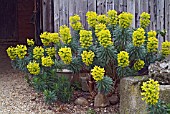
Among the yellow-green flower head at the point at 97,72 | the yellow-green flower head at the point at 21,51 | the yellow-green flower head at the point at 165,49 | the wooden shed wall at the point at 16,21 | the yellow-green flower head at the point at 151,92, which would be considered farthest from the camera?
the wooden shed wall at the point at 16,21

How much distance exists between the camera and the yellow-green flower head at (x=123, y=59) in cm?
492

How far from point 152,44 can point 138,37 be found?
269mm

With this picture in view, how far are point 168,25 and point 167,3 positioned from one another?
1.18 ft

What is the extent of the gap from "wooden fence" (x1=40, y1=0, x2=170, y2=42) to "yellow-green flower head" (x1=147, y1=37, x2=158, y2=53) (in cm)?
96

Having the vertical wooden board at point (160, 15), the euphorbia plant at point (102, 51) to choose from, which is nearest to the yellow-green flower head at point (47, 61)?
the euphorbia plant at point (102, 51)

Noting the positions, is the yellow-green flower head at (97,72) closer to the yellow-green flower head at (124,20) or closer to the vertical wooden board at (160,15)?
the yellow-green flower head at (124,20)

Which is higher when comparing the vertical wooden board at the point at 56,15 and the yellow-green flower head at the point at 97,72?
the vertical wooden board at the point at 56,15

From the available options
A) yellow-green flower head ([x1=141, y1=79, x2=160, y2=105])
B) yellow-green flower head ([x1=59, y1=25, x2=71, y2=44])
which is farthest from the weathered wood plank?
yellow-green flower head ([x1=141, y1=79, x2=160, y2=105])

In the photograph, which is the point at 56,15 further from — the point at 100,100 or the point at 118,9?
the point at 100,100

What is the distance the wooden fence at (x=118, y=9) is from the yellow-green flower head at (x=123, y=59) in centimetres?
122

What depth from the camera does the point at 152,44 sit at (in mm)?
5105

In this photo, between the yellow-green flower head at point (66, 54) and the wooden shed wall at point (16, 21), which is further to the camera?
the wooden shed wall at point (16, 21)

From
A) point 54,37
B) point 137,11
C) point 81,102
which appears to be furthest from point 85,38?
point 137,11

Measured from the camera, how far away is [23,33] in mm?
11414
